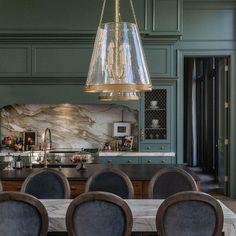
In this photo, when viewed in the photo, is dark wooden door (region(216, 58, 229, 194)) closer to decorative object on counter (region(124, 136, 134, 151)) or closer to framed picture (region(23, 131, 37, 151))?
decorative object on counter (region(124, 136, 134, 151))

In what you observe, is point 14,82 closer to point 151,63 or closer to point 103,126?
point 103,126

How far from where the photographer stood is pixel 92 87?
3219 mm

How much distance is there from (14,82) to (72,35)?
119cm

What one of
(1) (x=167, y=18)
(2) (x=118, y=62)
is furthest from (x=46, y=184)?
(1) (x=167, y=18)

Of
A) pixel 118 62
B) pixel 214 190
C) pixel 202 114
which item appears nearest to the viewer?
pixel 118 62

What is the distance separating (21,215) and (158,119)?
15.6 feet

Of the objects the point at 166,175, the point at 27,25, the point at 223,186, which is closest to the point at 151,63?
the point at 27,25

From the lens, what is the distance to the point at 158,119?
23.9 feet

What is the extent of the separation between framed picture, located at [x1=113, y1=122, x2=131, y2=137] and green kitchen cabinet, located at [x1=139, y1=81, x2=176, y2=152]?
403 millimetres

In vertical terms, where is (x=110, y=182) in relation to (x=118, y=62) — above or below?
below

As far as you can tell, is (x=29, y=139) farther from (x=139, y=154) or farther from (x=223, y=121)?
(x=223, y=121)

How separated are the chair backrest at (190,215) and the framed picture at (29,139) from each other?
506 centimetres

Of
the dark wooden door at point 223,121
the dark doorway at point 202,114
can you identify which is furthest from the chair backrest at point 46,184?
the dark doorway at point 202,114

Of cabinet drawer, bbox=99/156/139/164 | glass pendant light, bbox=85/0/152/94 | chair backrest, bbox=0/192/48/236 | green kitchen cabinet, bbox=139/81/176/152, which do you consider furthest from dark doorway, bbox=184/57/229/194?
chair backrest, bbox=0/192/48/236
